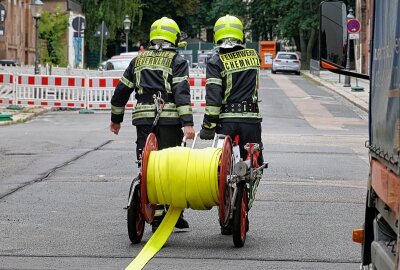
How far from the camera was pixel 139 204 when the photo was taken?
988 centimetres

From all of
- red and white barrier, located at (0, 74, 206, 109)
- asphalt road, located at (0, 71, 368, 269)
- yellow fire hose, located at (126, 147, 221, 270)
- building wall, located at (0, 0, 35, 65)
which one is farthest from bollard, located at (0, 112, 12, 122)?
building wall, located at (0, 0, 35, 65)

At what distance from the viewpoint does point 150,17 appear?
9419 centimetres

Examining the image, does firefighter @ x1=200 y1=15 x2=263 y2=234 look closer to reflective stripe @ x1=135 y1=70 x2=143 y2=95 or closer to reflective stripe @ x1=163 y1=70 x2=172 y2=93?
reflective stripe @ x1=163 y1=70 x2=172 y2=93

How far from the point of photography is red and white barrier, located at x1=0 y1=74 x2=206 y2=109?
34844mm

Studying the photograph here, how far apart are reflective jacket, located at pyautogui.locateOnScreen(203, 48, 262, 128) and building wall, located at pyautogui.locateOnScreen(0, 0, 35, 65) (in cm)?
4530

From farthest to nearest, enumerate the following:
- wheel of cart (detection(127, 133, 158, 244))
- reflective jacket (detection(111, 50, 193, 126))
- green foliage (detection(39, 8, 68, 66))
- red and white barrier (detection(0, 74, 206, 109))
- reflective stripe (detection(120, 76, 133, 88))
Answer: green foliage (detection(39, 8, 68, 66)), red and white barrier (detection(0, 74, 206, 109)), reflective stripe (detection(120, 76, 133, 88)), reflective jacket (detection(111, 50, 193, 126)), wheel of cart (detection(127, 133, 158, 244))

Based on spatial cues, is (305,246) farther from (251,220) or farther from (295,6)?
(295,6)

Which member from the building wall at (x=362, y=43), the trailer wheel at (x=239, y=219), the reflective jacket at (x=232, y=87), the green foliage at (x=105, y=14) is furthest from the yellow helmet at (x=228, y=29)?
the green foliage at (x=105, y=14)

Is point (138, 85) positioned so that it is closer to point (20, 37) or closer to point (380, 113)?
point (380, 113)

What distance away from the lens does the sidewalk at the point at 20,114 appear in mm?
28022

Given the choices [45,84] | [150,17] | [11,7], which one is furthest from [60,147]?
[150,17]

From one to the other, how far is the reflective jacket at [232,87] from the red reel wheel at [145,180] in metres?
0.71

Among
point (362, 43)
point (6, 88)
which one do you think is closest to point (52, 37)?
point (362, 43)

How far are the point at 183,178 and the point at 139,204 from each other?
1.83 feet
